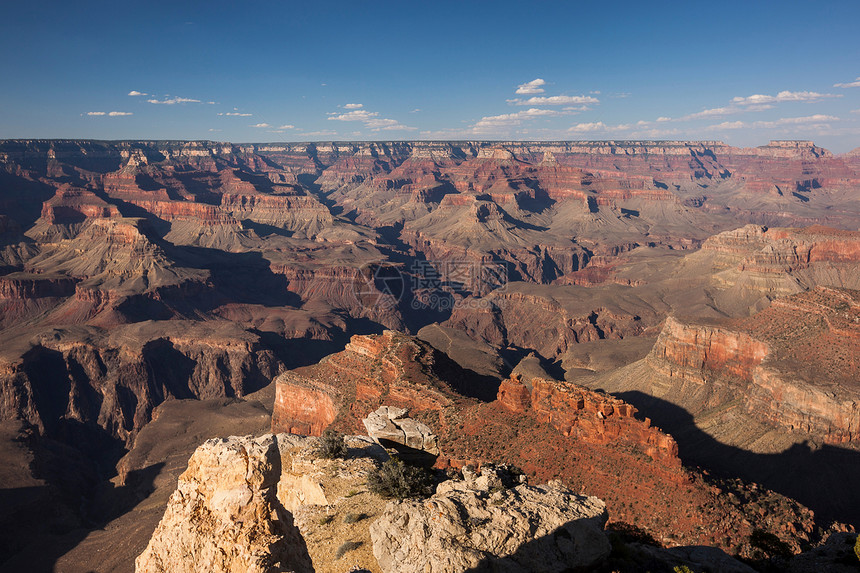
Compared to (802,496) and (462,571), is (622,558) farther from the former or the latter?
(802,496)

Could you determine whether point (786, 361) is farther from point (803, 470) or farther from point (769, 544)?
point (769, 544)

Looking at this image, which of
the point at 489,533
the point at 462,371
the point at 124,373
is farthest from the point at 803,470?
the point at 124,373

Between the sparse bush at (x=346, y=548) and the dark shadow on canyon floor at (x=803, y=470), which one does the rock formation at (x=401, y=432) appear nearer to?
the sparse bush at (x=346, y=548)

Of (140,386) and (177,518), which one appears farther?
(140,386)

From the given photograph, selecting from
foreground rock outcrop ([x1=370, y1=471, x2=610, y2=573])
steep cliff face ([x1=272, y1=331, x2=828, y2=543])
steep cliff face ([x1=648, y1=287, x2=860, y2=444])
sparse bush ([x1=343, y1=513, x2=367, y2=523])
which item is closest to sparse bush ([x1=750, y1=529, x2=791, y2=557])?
steep cliff face ([x1=272, y1=331, x2=828, y2=543])

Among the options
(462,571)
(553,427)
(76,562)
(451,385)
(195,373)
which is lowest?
(195,373)

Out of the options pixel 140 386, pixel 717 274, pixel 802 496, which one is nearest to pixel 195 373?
pixel 140 386

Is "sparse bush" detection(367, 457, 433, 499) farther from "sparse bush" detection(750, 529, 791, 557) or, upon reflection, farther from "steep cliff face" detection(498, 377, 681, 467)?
"sparse bush" detection(750, 529, 791, 557)
